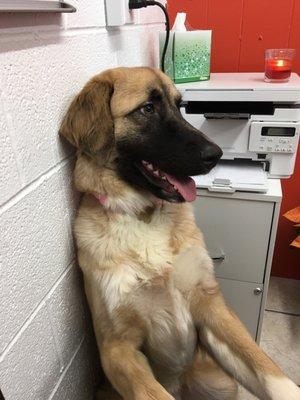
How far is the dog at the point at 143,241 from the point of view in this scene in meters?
0.85

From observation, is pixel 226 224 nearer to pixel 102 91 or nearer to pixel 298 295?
pixel 102 91

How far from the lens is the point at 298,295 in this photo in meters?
1.81

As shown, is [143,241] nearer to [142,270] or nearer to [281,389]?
[142,270]

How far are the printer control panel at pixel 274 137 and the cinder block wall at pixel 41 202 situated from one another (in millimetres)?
546

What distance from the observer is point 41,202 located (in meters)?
0.78

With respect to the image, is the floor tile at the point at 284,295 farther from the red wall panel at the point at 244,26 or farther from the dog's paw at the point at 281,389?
the dog's paw at the point at 281,389

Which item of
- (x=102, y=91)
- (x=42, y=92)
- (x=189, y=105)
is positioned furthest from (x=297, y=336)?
(x=42, y=92)

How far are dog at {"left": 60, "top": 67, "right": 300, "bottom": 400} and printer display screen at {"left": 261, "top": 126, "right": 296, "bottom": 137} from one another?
396 mm

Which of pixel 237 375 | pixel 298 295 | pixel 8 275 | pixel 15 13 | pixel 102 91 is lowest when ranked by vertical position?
pixel 298 295

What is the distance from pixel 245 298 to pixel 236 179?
0.46 metres

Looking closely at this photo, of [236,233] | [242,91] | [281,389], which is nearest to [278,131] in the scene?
[242,91]

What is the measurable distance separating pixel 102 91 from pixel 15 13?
0.86 ft

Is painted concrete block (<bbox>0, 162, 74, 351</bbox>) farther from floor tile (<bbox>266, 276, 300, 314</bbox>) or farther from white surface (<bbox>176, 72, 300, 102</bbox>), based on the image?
floor tile (<bbox>266, 276, 300, 314</bbox>)

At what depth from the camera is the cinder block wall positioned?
67 cm
